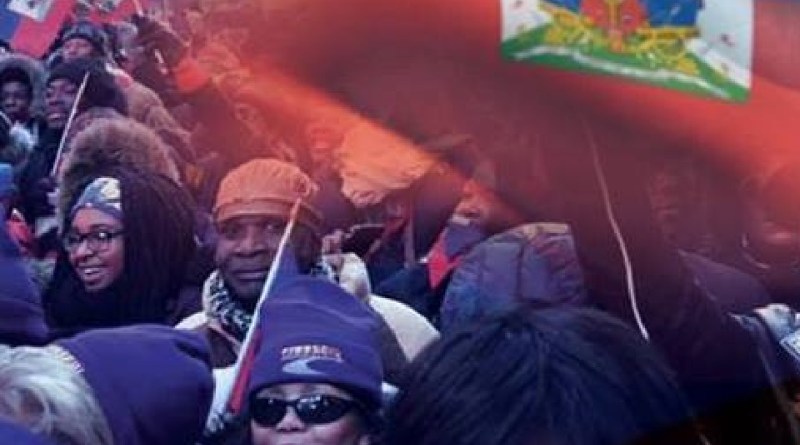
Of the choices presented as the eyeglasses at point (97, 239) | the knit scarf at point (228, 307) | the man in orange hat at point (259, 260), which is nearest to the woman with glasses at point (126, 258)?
the eyeglasses at point (97, 239)

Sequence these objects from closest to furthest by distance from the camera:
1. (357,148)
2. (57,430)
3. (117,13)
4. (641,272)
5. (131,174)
Answer: 1. (57,430)
2. (641,272)
3. (357,148)
4. (131,174)
5. (117,13)

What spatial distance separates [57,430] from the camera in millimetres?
1776

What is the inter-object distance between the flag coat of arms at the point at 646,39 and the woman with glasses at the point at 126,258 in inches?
80.6

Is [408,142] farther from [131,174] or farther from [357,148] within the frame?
[131,174]

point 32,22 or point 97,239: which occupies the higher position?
point 97,239

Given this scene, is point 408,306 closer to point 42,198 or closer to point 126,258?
point 126,258

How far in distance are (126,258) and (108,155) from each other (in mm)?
522

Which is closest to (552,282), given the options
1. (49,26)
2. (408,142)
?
(408,142)

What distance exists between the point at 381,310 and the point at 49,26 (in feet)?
9.24

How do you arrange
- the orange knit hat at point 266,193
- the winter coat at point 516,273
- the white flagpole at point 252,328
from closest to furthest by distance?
1. the white flagpole at point 252,328
2. the winter coat at point 516,273
3. the orange knit hat at point 266,193

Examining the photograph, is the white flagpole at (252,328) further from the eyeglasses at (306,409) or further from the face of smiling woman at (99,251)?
the face of smiling woman at (99,251)

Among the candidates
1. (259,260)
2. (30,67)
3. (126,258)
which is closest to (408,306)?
(259,260)

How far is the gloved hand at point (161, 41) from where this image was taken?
21.3 feet

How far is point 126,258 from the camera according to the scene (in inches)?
137
